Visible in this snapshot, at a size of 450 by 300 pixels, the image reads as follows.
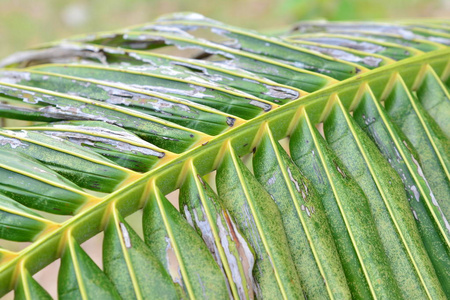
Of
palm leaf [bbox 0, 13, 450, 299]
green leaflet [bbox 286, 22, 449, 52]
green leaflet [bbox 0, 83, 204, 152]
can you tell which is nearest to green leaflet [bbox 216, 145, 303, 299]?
palm leaf [bbox 0, 13, 450, 299]

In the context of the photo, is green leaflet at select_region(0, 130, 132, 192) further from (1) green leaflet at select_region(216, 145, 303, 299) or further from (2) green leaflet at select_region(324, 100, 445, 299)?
(2) green leaflet at select_region(324, 100, 445, 299)

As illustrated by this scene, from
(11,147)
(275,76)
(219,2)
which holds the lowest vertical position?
(11,147)

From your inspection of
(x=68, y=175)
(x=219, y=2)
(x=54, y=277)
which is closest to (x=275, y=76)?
(x=68, y=175)

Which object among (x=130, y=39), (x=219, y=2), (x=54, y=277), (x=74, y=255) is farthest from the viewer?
(x=219, y=2)

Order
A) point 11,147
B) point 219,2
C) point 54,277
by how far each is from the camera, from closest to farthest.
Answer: point 11,147
point 54,277
point 219,2

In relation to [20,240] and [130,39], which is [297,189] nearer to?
[20,240]

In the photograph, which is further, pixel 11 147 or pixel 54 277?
pixel 54 277

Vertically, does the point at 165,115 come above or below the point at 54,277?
below

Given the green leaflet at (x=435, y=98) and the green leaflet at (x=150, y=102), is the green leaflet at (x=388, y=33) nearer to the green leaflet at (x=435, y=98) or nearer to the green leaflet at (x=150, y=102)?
the green leaflet at (x=435, y=98)
